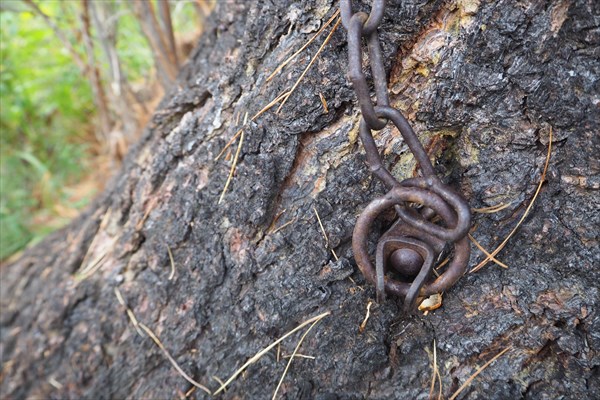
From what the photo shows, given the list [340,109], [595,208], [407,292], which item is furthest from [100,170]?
[595,208]

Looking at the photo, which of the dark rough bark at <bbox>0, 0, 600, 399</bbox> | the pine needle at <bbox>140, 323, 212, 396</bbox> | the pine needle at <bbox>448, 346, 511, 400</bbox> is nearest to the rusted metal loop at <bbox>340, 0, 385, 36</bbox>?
the dark rough bark at <bbox>0, 0, 600, 399</bbox>

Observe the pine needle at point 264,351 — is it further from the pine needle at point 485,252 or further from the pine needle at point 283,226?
the pine needle at point 485,252

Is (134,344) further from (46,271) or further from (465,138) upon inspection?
(465,138)

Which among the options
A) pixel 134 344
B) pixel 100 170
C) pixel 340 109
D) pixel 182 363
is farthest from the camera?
pixel 100 170

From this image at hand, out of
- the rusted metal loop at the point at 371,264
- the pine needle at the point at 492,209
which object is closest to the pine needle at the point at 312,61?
the rusted metal loop at the point at 371,264

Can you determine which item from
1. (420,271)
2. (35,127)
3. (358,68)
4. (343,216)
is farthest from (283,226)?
(35,127)

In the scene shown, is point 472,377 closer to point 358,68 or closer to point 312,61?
point 358,68
